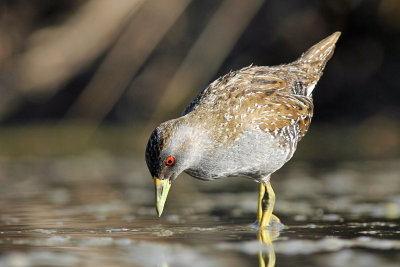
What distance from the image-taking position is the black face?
6.35m

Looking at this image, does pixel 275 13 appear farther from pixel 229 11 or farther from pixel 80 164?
pixel 80 164

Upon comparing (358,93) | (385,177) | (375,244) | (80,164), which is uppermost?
(358,93)

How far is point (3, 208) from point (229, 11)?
9.55 m

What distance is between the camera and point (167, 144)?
6.38 meters

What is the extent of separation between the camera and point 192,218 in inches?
285

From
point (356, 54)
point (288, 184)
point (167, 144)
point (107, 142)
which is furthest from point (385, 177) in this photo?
point (356, 54)

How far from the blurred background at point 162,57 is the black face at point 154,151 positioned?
848cm

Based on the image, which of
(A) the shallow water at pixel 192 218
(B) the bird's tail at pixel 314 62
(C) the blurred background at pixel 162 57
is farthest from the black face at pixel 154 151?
(C) the blurred background at pixel 162 57

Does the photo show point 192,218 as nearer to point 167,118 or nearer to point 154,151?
point 154,151

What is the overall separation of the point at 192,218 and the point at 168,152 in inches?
41.0

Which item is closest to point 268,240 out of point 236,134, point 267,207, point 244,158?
point 244,158

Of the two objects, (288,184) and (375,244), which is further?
(288,184)

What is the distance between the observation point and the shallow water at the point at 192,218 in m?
5.17

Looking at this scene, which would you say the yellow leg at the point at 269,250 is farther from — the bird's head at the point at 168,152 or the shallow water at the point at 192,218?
the bird's head at the point at 168,152
